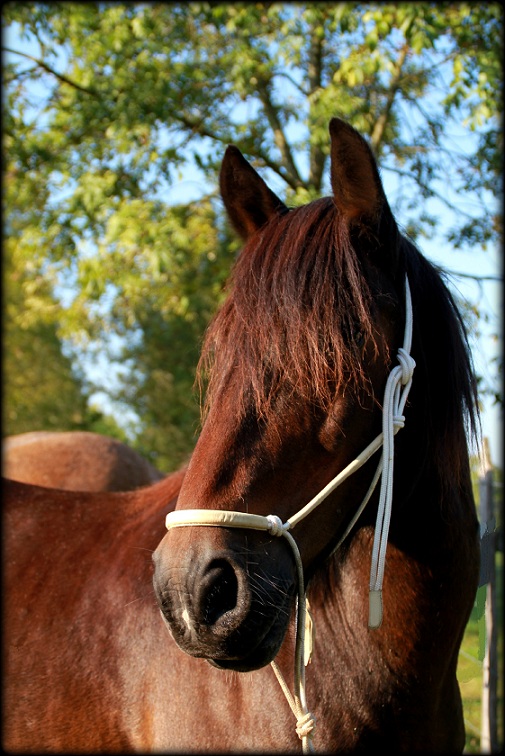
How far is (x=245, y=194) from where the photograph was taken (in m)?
2.23

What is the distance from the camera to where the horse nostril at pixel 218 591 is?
150 cm

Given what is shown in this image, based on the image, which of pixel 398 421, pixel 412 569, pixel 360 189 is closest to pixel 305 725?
pixel 412 569

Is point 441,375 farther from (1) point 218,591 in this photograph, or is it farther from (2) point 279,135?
(2) point 279,135

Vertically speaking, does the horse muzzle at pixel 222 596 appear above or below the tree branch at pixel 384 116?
below

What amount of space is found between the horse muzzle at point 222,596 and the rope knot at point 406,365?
0.60 m

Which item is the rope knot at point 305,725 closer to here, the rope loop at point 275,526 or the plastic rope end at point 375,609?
the plastic rope end at point 375,609

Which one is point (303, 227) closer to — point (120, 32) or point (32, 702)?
point (32, 702)

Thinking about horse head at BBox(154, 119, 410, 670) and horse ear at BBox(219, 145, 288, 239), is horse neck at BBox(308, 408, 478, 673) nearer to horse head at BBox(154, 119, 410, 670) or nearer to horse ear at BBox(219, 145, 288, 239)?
horse head at BBox(154, 119, 410, 670)

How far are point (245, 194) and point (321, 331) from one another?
73 cm

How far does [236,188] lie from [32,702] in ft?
6.95

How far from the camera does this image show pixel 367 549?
2029 mm

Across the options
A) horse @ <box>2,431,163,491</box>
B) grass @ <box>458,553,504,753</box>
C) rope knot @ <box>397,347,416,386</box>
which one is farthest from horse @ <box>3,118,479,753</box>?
horse @ <box>2,431,163,491</box>

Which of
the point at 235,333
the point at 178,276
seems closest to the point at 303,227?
the point at 235,333

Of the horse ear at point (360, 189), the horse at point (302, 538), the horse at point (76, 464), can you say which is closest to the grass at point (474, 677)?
the horse at point (302, 538)
